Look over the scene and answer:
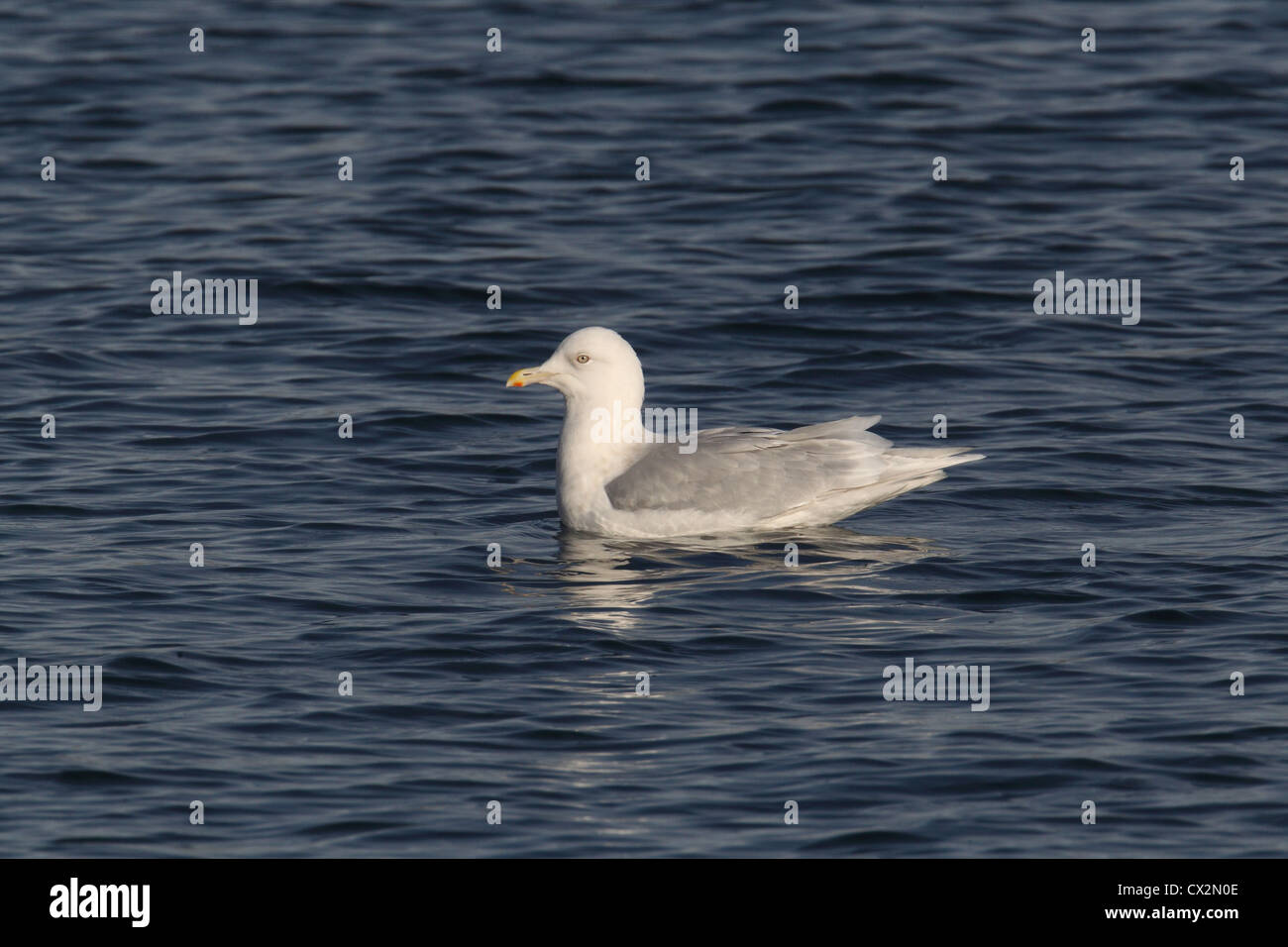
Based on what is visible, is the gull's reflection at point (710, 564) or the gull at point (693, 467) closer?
the gull's reflection at point (710, 564)

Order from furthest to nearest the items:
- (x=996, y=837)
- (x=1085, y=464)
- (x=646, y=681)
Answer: (x=1085, y=464), (x=646, y=681), (x=996, y=837)

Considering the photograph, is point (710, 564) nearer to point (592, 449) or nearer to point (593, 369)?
point (592, 449)

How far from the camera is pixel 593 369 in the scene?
43.5 ft

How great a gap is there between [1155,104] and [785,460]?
13263mm

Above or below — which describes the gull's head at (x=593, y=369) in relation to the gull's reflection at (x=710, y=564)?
above

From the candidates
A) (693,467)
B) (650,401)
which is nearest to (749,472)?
(693,467)

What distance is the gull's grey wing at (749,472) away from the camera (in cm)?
1295

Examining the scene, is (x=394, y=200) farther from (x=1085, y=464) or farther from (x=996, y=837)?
(x=996, y=837)

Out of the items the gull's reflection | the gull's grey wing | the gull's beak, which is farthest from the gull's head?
the gull's reflection

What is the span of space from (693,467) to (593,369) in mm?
944

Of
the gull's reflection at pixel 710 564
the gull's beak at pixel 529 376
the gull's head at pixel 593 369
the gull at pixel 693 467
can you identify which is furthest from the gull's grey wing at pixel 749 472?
the gull's beak at pixel 529 376

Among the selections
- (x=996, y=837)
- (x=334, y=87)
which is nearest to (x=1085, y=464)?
(x=996, y=837)

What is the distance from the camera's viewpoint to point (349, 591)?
1202 centimetres

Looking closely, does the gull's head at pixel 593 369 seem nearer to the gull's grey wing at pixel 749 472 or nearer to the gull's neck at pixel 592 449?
the gull's neck at pixel 592 449
